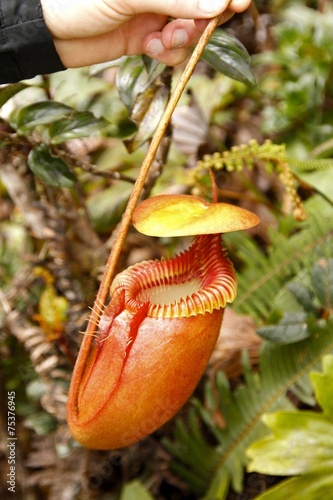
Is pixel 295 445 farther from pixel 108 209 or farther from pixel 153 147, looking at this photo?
pixel 108 209

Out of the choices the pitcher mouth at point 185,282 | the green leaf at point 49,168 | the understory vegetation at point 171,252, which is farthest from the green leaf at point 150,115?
the pitcher mouth at point 185,282

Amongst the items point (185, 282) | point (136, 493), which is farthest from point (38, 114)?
point (136, 493)

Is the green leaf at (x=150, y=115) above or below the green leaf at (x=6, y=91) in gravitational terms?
below

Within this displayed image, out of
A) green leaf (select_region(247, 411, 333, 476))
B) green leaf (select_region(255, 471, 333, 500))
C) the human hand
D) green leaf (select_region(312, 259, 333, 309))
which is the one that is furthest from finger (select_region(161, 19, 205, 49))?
green leaf (select_region(255, 471, 333, 500))

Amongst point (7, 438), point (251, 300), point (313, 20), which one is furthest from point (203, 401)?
point (313, 20)

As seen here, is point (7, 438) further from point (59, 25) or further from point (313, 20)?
point (313, 20)

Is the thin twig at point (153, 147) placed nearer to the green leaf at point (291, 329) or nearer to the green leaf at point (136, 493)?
the green leaf at point (291, 329)

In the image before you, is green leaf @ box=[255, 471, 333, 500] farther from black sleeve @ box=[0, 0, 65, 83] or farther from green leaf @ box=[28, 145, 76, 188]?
black sleeve @ box=[0, 0, 65, 83]
